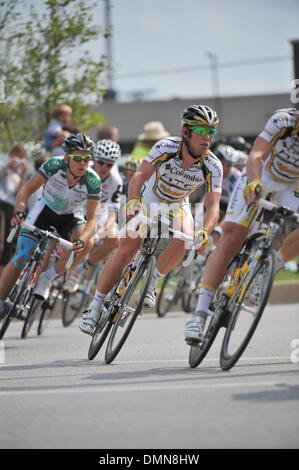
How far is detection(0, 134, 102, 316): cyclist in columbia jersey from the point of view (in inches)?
466

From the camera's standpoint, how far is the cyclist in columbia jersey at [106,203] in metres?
14.4

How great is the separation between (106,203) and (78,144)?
3.10 metres

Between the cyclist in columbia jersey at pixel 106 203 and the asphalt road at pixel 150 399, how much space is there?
3601 mm

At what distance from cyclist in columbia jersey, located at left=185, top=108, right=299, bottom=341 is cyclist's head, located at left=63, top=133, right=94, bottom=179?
2848 mm

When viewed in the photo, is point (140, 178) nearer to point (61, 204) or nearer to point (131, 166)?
point (61, 204)

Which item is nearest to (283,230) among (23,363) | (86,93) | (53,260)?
Result: (86,93)

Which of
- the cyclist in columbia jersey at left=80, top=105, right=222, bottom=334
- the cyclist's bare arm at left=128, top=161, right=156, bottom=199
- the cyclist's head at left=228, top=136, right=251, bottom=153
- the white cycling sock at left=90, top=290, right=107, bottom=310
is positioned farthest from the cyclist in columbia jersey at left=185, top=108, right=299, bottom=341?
the cyclist's head at left=228, top=136, right=251, bottom=153

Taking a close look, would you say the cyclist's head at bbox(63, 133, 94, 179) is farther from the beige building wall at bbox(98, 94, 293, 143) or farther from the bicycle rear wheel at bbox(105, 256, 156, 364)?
the beige building wall at bbox(98, 94, 293, 143)

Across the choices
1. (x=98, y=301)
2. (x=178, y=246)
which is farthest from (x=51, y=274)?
(x=178, y=246)

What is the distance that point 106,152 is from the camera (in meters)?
14.3

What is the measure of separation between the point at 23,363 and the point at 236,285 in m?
2.44

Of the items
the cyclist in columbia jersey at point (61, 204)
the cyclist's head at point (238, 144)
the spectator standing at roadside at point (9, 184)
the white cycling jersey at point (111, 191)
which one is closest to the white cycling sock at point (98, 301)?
the cyclist in columbia jersey at point (61, 204)

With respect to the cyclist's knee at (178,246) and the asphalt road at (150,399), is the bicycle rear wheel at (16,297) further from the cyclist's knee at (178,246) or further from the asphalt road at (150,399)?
the cyclist's knee at (178,246)

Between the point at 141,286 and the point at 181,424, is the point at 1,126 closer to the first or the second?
the point at 141,286
